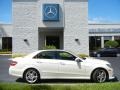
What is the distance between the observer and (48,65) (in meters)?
13.5

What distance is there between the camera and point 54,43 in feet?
108

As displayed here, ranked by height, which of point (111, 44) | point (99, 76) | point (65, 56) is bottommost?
point (99, 76)

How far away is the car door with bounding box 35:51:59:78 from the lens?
532 inches

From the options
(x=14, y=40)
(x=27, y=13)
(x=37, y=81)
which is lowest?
(x=37, y=81)

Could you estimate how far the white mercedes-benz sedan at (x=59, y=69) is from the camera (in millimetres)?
13516

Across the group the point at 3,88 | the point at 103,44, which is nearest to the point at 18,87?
the point at 3,88

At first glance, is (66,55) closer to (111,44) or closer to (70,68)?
(70,68)

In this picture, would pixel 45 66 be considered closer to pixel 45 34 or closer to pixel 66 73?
pixel 66 73

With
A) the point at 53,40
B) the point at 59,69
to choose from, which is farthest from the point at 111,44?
the point at 59,69

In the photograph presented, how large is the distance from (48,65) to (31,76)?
90 cm

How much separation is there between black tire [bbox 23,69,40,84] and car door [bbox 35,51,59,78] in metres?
0.23

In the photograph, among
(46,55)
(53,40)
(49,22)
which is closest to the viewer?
(46,55)

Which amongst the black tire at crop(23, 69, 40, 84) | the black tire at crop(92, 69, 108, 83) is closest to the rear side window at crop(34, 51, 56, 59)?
the black tire at crop(23, 69, 40, 84)

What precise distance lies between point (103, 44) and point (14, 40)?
92.3 ft
